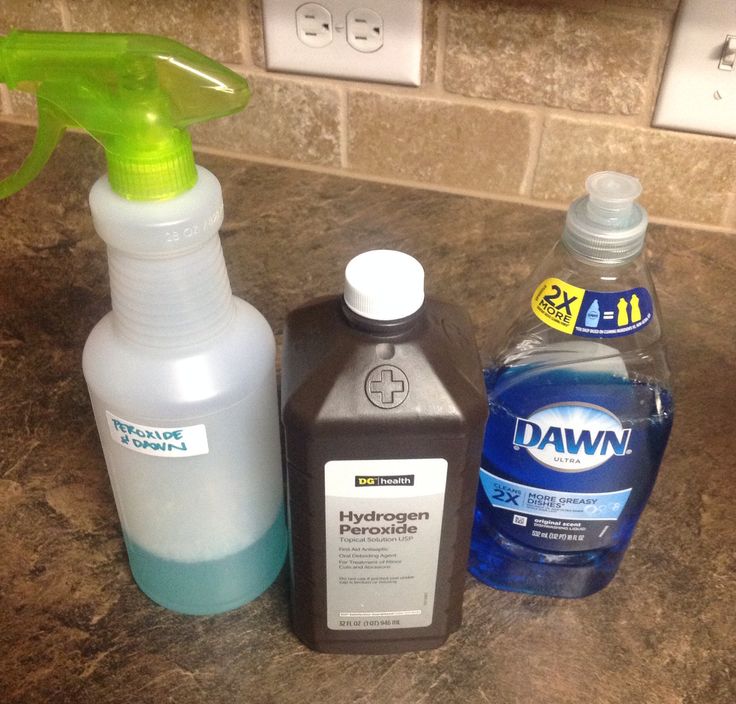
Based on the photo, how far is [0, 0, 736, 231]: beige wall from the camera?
77 cm

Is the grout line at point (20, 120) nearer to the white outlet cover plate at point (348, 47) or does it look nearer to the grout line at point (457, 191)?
the grout line at point (457, 191)

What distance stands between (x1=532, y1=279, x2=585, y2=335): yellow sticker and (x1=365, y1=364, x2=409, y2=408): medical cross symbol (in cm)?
12

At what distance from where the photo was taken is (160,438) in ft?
1.70

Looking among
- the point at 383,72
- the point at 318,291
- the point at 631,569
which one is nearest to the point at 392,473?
the point at 631,569

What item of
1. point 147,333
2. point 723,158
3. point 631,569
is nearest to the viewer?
point 147,333

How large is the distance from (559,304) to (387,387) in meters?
0.13

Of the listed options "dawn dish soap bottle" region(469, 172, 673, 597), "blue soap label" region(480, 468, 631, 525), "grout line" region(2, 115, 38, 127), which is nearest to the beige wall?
"grout line" region(2, 115, 38, 127)

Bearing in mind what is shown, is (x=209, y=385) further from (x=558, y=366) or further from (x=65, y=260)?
(x=65, y=260)

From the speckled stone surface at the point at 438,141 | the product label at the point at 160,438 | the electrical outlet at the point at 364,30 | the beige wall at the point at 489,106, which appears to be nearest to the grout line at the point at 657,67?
the beige wall at the point at 489,106

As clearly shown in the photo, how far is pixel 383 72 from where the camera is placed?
2.73 feet

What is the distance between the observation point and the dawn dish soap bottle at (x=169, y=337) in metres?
0.46

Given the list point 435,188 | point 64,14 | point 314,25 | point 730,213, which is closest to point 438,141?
point 435,188

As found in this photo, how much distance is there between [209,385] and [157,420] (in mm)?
35

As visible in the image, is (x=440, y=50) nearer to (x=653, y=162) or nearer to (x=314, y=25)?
(x=314, y=25)
